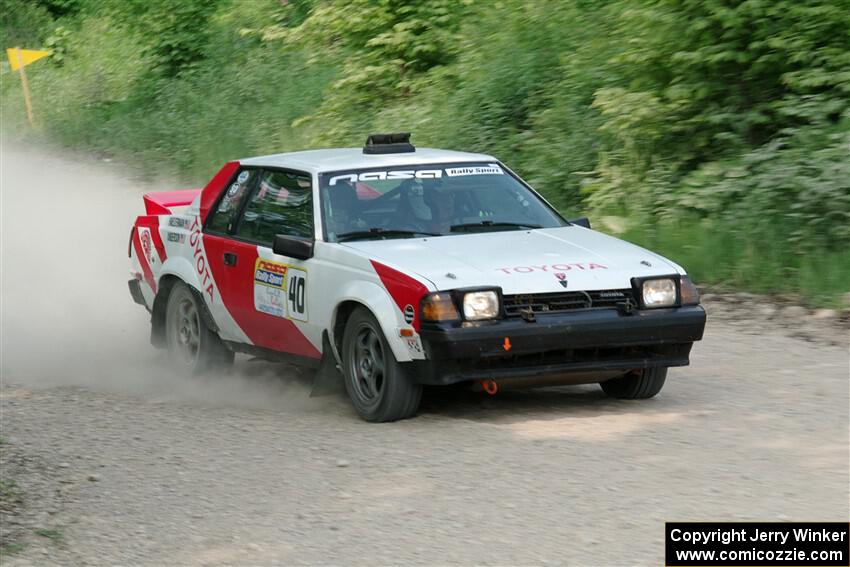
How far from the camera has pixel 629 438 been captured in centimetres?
705

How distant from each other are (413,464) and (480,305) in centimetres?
99

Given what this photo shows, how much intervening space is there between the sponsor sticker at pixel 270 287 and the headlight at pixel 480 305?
5.43ft

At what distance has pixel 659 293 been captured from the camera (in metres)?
7.57

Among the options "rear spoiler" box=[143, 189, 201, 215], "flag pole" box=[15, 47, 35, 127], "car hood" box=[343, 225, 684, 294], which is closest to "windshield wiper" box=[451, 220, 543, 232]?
"car hood" box=[343, 225, 684, 294]

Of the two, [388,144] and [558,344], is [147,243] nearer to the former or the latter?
[388,144]

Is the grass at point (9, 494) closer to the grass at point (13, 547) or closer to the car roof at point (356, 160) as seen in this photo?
the grass at point (13, 547)

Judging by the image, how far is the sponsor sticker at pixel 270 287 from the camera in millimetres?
8508

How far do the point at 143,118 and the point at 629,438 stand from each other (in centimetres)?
2143

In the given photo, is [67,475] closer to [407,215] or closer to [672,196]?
[407,215]

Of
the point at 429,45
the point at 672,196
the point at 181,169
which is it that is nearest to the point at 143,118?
the point at 181,169

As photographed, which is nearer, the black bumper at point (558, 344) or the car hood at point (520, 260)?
the black bumper at point (558, 344)

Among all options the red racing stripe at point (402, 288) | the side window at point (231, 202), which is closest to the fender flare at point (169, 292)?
the side window at point (231, 202)

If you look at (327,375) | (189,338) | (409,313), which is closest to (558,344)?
(409,313)

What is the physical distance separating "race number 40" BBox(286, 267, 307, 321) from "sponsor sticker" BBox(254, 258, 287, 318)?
63mm
